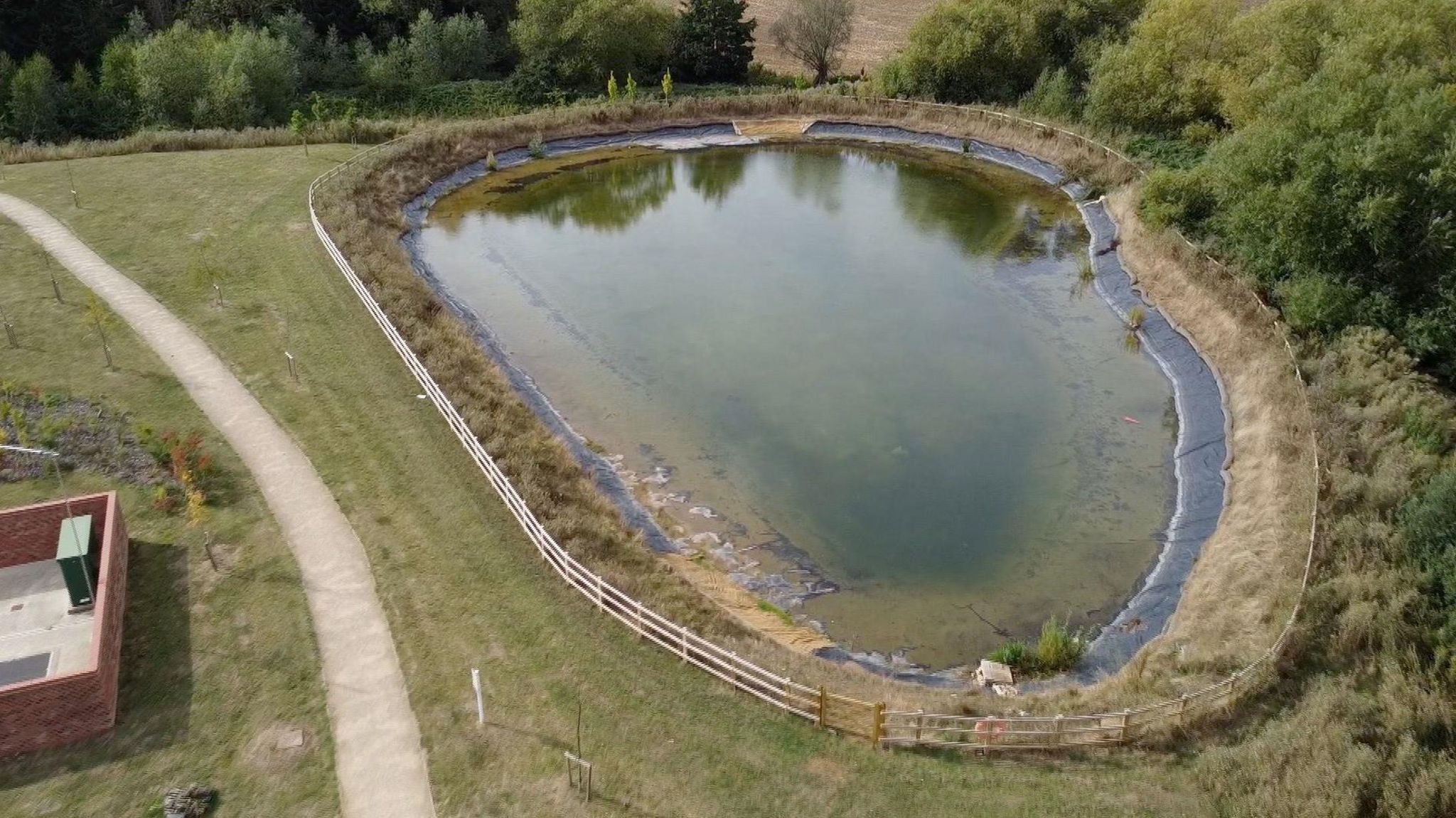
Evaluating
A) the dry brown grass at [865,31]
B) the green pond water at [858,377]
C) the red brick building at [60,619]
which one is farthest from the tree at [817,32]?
the red brick building at [60,619]

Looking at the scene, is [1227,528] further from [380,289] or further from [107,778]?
[380,289]

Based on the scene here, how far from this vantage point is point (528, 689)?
16.5 m

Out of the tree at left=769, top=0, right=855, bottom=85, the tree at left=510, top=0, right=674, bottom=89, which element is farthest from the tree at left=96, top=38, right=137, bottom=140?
the tree at left=769, top=0, right=855, bottom=85

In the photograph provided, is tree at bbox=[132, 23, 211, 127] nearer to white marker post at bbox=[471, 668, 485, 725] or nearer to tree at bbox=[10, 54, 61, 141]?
tree at bbox=[10, 54, 61, 141]

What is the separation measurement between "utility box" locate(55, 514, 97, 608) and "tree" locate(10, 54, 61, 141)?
39.9 m

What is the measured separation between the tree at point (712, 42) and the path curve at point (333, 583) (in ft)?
131

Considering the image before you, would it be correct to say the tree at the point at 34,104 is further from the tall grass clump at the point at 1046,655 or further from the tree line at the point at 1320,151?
the tall grass clump at the point at 1046,655

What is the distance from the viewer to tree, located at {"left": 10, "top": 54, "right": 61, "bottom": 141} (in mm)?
47875

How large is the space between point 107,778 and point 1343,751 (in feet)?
61.3

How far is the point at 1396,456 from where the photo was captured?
2172 cm

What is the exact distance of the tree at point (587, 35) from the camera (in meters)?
57.1

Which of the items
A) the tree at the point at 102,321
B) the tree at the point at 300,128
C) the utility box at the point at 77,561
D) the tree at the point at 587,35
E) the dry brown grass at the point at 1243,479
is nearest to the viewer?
the utility box at the point at 77,561

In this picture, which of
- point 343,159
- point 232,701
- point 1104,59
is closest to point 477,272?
point 343,159

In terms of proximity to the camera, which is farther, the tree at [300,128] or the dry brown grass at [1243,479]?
the tree at [300,128]
